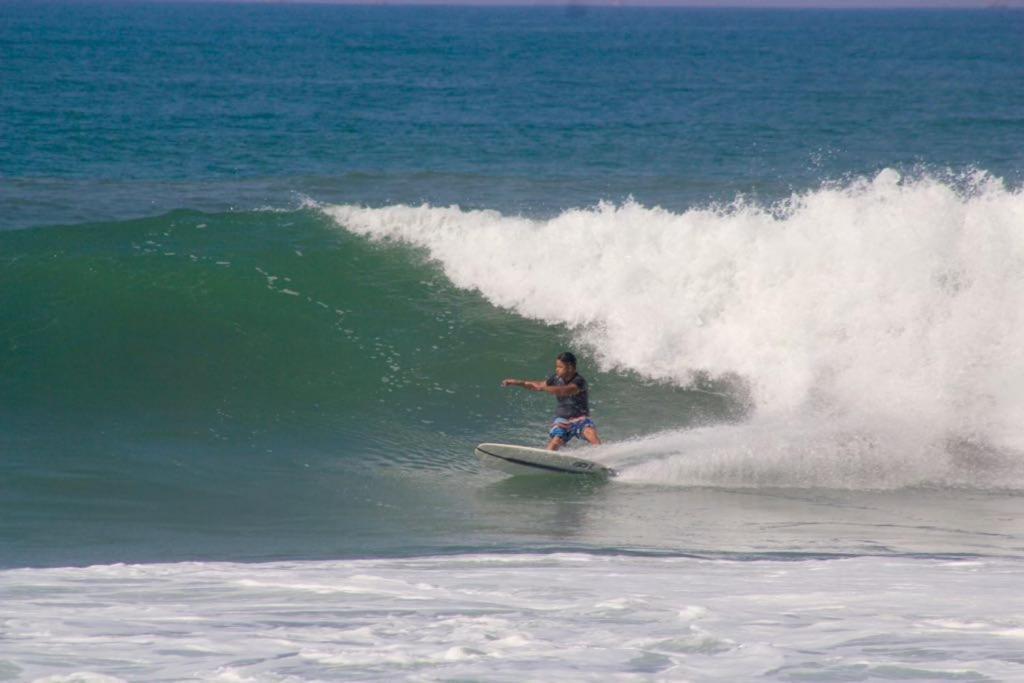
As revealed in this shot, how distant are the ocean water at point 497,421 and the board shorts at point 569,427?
566mm

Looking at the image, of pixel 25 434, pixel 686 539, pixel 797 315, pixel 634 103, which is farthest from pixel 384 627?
pixel 634 103

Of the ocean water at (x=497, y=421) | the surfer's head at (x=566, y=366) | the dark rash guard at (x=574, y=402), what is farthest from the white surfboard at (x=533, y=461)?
the surfer's head at (x=566, y=366)

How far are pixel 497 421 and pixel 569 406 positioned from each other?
1.53 metres

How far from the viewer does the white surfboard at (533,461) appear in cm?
1017

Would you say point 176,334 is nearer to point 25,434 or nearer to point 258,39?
point 25,434

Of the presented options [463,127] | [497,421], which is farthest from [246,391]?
[463,127]

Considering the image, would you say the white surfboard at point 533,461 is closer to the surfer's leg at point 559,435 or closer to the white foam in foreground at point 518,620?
the surfer's leg at point 559,435

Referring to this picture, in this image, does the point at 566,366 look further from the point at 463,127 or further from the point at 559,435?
the point at 463,127

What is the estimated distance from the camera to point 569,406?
1093 cm

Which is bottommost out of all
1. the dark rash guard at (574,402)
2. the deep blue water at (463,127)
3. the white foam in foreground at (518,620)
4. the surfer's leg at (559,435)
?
the white foam in foreground at (518,620)

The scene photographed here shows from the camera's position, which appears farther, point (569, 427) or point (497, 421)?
point (497, 421)

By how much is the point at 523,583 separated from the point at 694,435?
4498mm

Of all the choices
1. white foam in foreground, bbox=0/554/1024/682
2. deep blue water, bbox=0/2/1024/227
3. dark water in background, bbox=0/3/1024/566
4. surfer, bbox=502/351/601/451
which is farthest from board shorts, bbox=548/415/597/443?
deep blue water, bbox=0/2/1024/227

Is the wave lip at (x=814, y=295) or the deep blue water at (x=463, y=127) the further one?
the deep blue water at (x=463, y=127)
